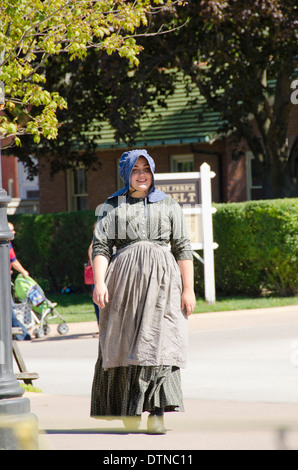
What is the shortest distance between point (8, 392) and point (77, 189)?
2461 centimetres

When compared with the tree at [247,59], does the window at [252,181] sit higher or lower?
lower

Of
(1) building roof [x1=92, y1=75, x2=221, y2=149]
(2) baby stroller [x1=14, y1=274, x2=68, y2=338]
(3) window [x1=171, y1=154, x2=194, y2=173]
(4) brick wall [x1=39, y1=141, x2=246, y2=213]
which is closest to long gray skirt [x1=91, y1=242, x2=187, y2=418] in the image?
(2) baby stroller [x1=14, y1=274, x2=68, y2=338]

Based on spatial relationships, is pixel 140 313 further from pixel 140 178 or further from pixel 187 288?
pixel 140 178

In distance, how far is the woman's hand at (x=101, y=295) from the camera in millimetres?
6352

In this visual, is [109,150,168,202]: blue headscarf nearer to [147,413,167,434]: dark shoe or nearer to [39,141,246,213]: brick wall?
[147,413,167,434]: dark shoe

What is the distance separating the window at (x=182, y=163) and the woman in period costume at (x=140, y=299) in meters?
20.6

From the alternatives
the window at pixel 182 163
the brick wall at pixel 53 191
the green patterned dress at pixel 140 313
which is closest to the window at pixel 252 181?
the window at pixel 182 163

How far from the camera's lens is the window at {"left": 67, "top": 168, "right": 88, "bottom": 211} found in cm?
3000

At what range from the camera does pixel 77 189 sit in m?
30.2

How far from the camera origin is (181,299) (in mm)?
6613

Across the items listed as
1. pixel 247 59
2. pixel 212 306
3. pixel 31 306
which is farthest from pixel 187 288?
pixel 247 59

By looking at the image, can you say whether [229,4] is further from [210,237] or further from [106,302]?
[106,302]

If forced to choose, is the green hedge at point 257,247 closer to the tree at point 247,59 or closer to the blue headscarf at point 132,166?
the tree at point 247,59

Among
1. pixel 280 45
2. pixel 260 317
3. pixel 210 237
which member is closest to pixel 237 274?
pixel 210 237
